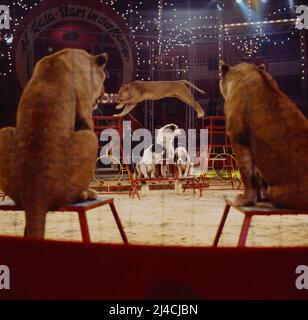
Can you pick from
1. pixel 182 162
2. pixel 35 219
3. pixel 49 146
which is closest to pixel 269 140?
pixel 49 146

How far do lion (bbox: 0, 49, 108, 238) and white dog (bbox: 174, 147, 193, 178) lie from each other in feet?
17.6

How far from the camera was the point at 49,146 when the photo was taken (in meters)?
2.47

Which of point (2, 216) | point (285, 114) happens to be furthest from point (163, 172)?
point (285, 114)

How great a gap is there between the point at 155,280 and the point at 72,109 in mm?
1299

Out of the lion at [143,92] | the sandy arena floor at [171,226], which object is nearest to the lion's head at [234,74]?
the sandy arena floor at [171,226]

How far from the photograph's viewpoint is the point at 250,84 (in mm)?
2732

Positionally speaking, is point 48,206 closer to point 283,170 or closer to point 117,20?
point 283,170

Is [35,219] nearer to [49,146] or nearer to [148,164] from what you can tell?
[49,146]

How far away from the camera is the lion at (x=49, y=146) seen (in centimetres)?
245

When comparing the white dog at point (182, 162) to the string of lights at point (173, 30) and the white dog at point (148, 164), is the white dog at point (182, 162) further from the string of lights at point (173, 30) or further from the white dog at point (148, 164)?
the string of lights at point (173, 30)

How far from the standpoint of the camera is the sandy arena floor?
12.9 feet

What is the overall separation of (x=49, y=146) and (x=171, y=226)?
246 centimetres

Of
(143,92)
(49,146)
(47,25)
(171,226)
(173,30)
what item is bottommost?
(171,226)

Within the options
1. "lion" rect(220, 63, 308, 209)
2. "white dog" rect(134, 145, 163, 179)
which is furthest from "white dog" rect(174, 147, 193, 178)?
"lion" rect(220, 63, 308, 209)
